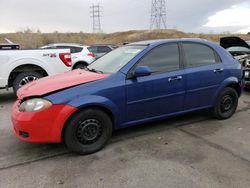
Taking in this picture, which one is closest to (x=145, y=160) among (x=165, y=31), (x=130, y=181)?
(x=130, y=181)

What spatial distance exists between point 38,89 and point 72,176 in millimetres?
1324

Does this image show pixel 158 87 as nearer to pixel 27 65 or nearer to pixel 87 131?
pixel 87 131

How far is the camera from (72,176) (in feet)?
10.3

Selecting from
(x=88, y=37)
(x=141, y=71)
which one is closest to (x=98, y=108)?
(x=141, y=71)

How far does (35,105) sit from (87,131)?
784 mm

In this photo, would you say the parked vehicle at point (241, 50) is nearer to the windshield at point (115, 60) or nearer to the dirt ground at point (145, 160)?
the dirt ground at point (145, 160)

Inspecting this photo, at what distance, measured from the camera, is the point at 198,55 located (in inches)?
185

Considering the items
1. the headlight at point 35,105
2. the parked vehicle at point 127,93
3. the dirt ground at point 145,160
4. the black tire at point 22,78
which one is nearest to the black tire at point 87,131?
the parked vehicle at point 127,93

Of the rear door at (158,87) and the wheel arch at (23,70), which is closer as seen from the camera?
the rear door at (158,87)

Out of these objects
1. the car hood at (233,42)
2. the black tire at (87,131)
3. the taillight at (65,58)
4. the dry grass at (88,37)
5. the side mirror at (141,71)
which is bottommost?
the black tire at (87,131)

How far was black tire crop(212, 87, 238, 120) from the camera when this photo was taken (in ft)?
16.4

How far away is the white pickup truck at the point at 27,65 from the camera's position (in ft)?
22.8

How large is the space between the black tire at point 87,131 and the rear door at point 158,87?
0.46 metres

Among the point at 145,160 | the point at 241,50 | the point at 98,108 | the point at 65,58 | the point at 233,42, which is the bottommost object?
the point at 145,160
